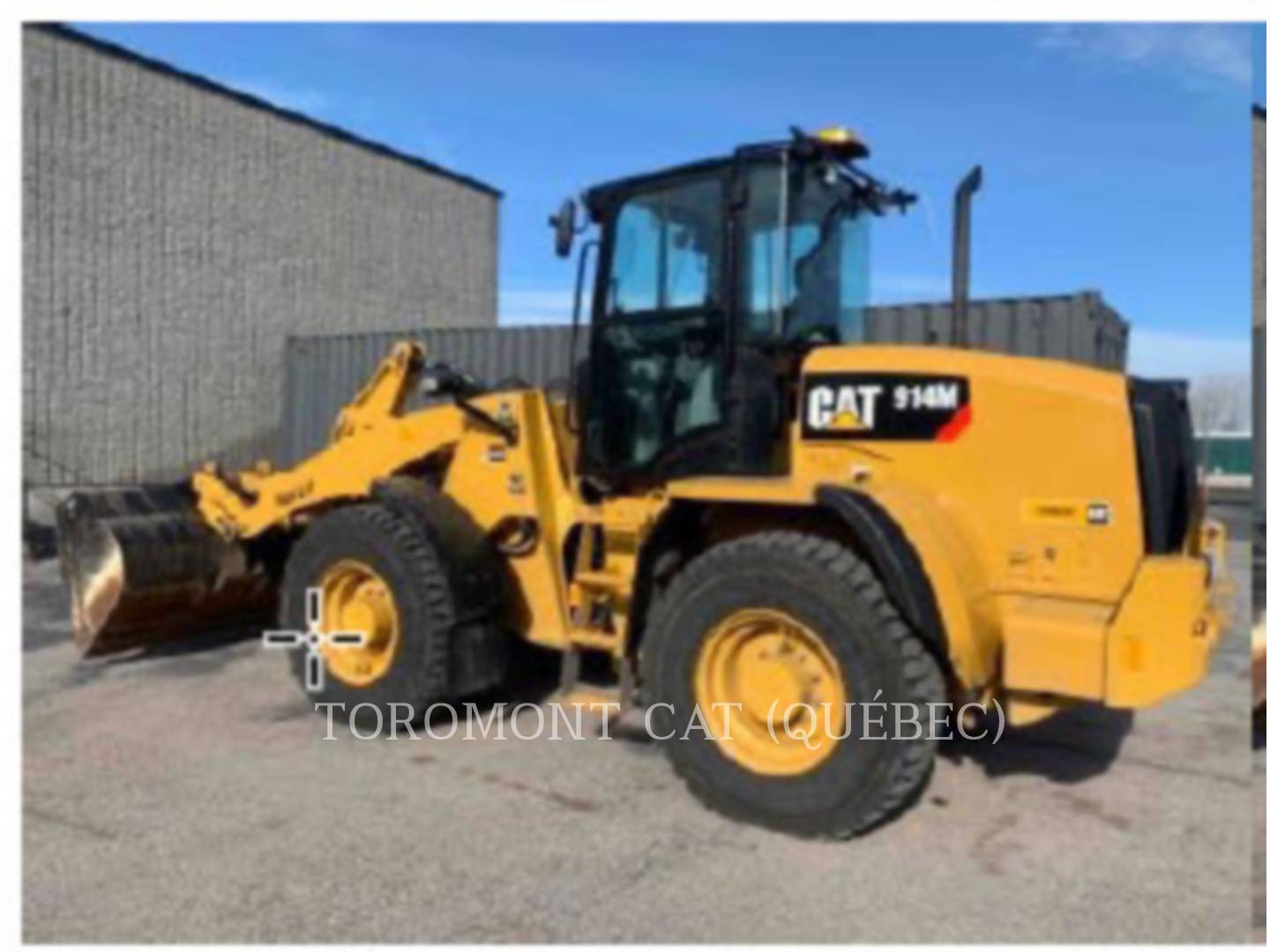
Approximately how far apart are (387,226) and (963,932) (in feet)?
53.8

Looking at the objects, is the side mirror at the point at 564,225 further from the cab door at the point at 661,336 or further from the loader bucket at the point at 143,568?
the loader bucket at the point at 143,568

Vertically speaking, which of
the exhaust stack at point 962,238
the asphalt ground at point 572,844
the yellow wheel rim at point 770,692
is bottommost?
the asphalt ground at point 572,844

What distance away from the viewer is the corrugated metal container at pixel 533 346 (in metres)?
10.7

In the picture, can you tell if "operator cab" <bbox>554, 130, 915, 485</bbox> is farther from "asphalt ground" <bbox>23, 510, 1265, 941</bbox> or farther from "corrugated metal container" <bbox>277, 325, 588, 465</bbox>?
"corrugated metal container" <bbox>277, 325, 588, 465</bbox>

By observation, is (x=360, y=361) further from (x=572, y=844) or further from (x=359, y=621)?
(x=572, y=844)

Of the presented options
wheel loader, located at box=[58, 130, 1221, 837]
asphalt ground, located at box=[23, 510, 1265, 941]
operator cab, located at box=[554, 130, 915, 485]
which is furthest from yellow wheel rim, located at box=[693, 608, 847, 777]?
operator cab, located at box=[554, 130, 915, 485]

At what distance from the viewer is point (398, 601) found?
6086 millimetres

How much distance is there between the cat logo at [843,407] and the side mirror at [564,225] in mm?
1394

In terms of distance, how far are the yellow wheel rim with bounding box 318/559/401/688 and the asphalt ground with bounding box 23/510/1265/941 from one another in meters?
0.34

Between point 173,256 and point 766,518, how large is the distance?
12131 millimetres

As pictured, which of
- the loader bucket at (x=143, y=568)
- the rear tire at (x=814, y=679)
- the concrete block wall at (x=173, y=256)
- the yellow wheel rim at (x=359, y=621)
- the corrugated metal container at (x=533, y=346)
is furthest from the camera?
the concrete block wall at (x=173, y=256)

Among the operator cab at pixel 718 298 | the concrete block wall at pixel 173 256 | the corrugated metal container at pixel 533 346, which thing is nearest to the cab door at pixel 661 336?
the operator cab at pixel 718 298

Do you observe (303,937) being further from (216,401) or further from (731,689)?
(216,401)

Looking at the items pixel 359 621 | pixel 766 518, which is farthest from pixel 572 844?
pixel 359 621
